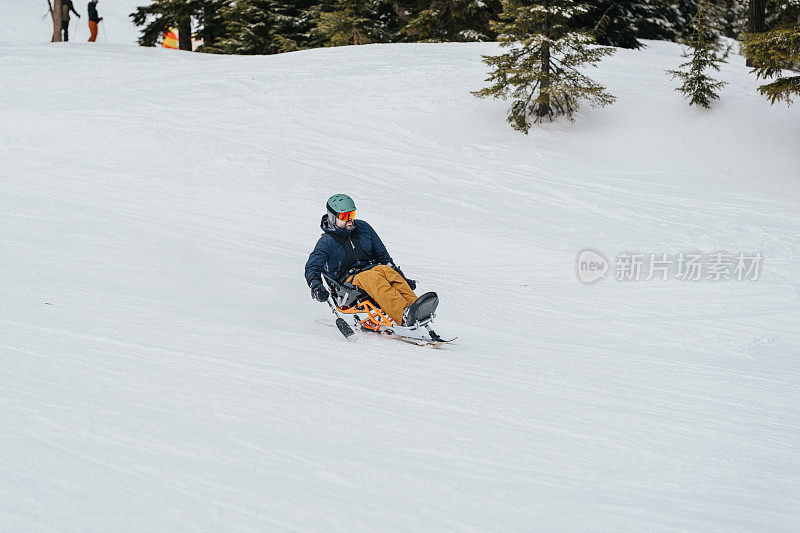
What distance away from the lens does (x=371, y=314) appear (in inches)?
232

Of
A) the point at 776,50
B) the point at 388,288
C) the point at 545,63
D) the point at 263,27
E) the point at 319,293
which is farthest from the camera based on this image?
the point at 263,27

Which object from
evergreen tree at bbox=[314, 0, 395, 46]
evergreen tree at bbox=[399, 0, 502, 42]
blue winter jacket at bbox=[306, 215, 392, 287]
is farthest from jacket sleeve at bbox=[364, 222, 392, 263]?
evergreen tree at bbox=[314, 0, 395, 46]

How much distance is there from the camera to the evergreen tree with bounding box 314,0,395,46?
72.3 feet

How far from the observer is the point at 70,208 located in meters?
9.19

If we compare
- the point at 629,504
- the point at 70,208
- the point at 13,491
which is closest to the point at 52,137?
the point at 70,208

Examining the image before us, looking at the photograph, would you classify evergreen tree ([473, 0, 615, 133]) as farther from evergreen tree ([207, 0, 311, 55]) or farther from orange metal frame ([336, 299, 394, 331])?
evergreen tree ([207, 0, 311, 55])

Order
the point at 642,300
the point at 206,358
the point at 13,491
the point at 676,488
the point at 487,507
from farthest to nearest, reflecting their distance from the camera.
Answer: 1. the point at 642,300
2. the point at 206,358
3. the point at 676,488
4. the point at 487,507
5. the point at 13,491

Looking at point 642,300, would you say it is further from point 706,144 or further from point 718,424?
point 706,144

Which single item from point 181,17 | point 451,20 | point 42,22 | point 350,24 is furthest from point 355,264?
point 42,22

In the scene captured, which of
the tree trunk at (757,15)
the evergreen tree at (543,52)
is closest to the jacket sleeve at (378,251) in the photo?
the evergreen tree at (543,52)

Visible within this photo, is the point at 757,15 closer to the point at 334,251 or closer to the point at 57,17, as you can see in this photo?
the point at 334,251

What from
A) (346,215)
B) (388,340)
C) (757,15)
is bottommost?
(388,340)

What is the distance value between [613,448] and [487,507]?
106cm

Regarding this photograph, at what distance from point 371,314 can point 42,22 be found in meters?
72.1
